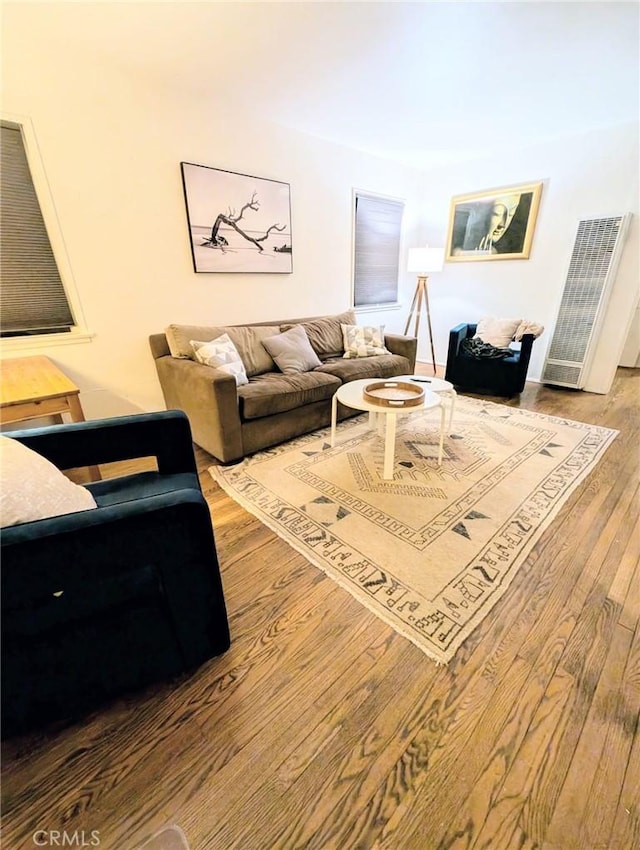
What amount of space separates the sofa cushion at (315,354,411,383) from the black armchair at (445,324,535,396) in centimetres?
67

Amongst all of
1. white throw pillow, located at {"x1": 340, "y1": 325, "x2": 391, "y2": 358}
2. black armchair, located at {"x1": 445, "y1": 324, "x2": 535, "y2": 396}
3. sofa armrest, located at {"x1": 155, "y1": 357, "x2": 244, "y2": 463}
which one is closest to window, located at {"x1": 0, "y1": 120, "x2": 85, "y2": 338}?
sofa armrest, located at {"x1": 155, "y1": 357, "x2": 244, "y2": 463}

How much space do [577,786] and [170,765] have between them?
1061 mm

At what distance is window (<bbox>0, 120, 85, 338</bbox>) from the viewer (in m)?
2.02

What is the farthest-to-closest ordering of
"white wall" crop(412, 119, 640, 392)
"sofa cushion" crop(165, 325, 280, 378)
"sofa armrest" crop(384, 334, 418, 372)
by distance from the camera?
"sofa armrest" crop(384, 334, 418, 372), "white wall" crop(412, 119, 640, 392), "sofa cushion" crop(165, 325, 280, 378)

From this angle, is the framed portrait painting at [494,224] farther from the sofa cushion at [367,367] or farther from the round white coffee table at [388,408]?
the round white coffee table at [388,408]

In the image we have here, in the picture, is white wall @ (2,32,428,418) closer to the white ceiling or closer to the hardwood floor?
the white ceiling

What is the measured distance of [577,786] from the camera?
0.87 metres

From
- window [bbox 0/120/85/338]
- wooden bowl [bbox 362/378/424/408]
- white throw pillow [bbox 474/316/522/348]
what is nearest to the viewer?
window [bbox 0/120/85/338]

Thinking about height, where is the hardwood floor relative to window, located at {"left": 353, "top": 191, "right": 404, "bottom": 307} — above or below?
below

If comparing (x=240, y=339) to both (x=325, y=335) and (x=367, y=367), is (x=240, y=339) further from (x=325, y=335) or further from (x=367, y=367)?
(x=367, y=367)

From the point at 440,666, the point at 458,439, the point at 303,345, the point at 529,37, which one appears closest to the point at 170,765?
the point at 440,666

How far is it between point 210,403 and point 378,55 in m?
2.36

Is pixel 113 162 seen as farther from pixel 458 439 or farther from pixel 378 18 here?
pixel 458 439

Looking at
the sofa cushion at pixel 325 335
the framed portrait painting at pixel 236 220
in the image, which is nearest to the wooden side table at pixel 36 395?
the framed portrait painting at pixel 236 220
